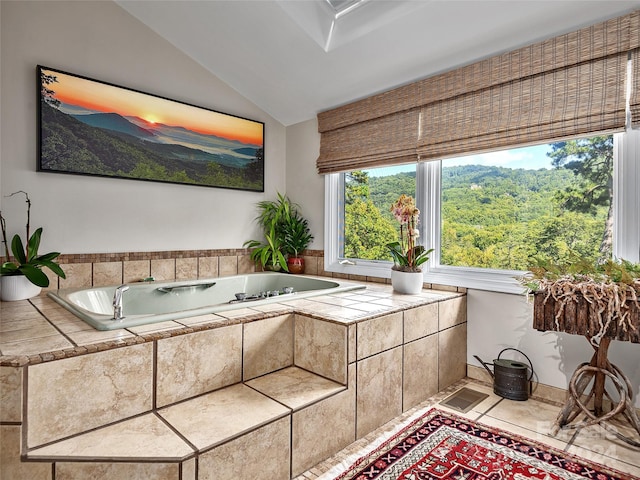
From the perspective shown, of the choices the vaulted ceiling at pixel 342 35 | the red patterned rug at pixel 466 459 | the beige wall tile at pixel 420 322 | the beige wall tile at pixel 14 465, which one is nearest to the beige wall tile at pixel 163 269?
the vaulted ceiling at pixel 342 35

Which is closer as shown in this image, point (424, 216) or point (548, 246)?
point (548, 246)

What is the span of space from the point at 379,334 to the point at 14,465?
4.83 ft

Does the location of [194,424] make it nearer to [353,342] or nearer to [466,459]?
[353,342]

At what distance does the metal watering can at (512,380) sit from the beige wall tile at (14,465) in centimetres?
220

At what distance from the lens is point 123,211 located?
270 cm

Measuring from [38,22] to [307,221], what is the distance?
2403 mm

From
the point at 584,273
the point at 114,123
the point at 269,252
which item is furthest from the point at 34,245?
the point at 584,273

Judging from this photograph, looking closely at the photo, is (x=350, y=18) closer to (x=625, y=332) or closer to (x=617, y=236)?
(x=617, y=236)

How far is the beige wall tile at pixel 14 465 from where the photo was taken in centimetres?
114

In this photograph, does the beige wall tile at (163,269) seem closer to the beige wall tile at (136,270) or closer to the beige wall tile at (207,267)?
the beige wall tile at (136,270)

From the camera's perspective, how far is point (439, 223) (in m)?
2.72

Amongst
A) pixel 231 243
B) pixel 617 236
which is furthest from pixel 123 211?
pixel 617 236

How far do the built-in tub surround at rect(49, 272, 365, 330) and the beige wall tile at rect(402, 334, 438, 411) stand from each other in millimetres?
643

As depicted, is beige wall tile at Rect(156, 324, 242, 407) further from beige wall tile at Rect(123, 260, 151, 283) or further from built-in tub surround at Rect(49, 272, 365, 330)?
beige wall tile at Rect(123, 260, 151, 283)
